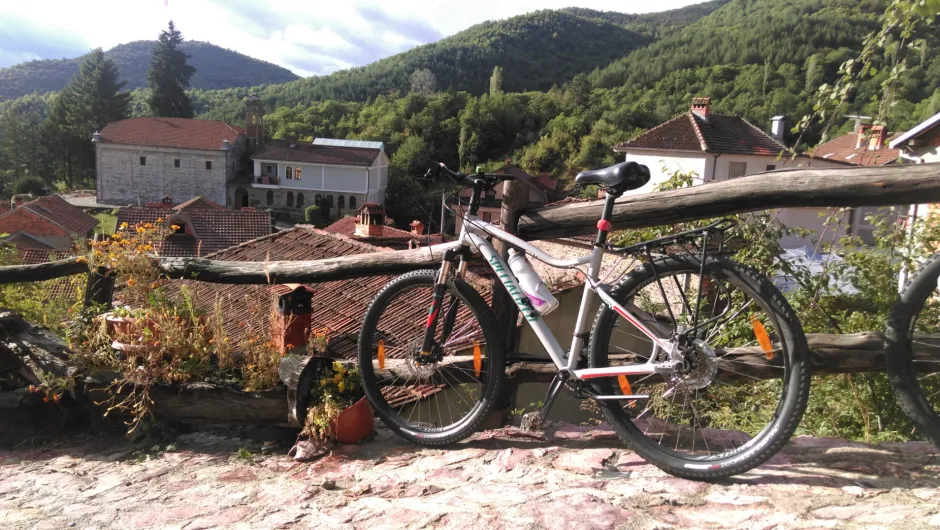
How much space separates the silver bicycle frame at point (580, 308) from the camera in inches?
92.0

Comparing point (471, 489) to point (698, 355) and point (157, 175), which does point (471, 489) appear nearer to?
point (698, 355)

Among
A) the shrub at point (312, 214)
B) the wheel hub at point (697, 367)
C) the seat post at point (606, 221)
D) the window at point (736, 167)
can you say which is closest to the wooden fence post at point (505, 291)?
the seat post at point (606, 221)

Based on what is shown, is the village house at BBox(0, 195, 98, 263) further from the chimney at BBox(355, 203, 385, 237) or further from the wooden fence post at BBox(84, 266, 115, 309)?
the wooden fence post at BBox(84, 266, 115, 309)

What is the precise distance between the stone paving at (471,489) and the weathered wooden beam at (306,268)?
834 mm

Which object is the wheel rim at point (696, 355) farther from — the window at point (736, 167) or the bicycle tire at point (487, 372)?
the window at point (736, 167)

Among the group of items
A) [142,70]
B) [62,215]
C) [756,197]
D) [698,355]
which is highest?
[142,70]

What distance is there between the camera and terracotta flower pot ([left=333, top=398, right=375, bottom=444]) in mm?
2883

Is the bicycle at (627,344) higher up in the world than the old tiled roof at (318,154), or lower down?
lower down

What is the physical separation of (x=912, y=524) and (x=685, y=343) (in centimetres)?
81

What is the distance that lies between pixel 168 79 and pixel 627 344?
6218 cm

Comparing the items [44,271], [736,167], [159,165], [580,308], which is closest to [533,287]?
[580,308]

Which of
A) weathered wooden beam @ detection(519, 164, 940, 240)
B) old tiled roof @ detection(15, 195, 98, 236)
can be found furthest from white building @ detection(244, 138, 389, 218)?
weathered wooden beam @ detection(519, 164, 940, 240)

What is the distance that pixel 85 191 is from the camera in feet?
159

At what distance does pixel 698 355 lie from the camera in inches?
89.7
